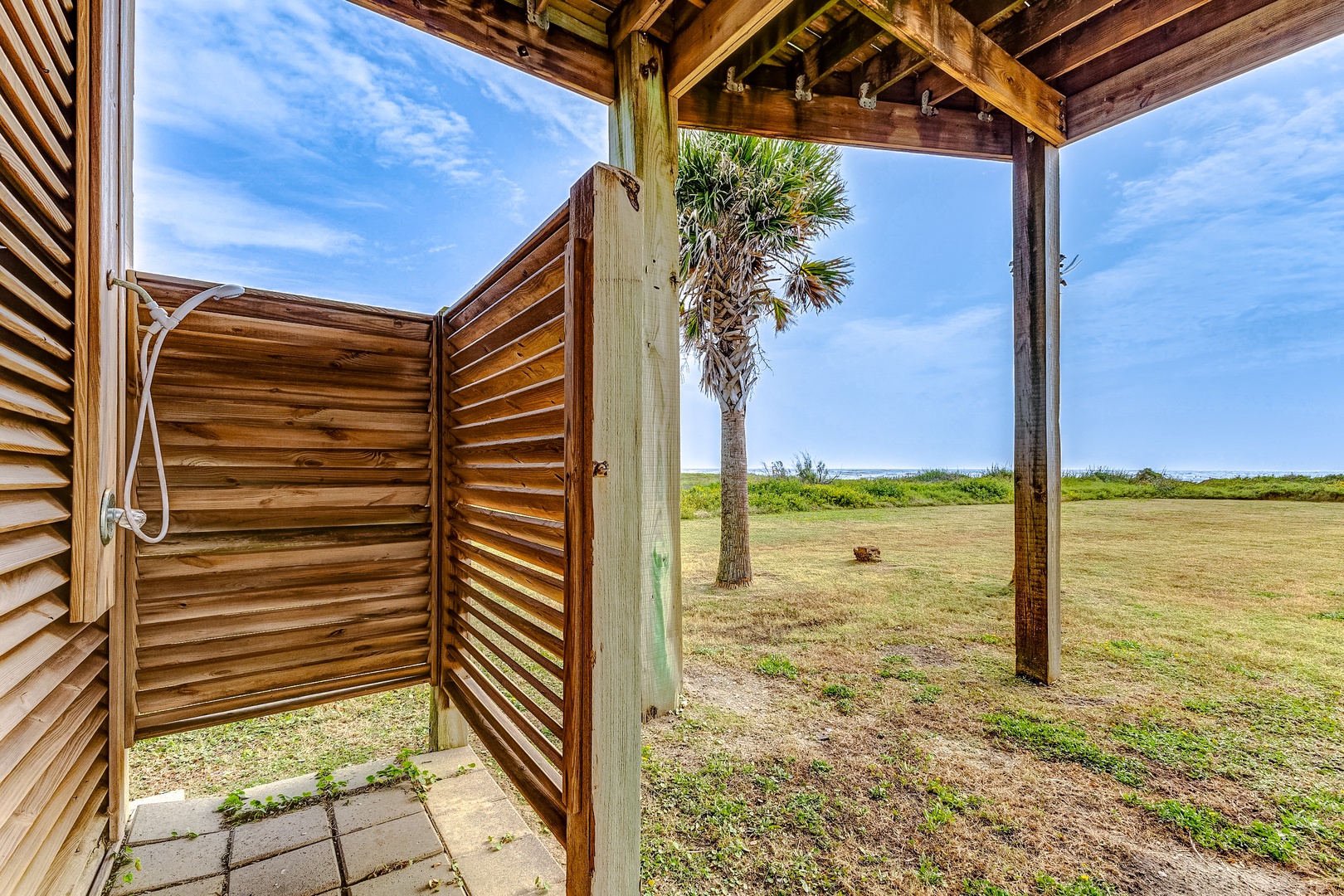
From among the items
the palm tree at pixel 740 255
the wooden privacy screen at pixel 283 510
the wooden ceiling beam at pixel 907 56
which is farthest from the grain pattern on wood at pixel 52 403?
the palm tree at pixel 740 255

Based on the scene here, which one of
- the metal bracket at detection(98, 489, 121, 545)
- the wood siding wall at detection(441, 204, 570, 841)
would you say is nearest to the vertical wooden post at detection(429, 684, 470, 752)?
the wood siding wall at detection(441, 204, 570, 841)

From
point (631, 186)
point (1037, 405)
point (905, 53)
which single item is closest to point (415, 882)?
point (631, 186)

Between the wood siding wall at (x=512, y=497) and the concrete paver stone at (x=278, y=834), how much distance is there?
18.6 inches

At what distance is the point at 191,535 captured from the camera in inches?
62.6

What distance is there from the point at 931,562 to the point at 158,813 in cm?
542

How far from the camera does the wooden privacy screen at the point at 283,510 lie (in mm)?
1556

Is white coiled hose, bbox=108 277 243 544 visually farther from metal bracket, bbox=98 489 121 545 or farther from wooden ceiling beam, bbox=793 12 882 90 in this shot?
wooden ceiling beam, bbox=793 12 882 90

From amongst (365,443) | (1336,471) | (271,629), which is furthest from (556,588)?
(1336,471)

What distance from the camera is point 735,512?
180 inches

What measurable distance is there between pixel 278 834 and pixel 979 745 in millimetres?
2333

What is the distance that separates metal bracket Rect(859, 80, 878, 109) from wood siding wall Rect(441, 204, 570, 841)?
2.22m

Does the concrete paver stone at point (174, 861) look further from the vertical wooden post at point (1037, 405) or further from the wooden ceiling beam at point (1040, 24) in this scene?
the wooden ceiling beam at point (1040, 24)

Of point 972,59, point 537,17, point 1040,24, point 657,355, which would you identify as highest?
point 1040,24

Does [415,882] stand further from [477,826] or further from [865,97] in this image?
[865,97]
